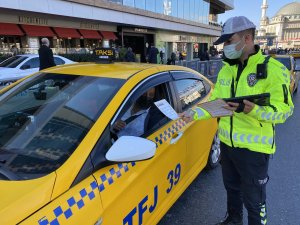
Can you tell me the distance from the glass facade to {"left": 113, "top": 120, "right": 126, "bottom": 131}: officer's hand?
63.8ft

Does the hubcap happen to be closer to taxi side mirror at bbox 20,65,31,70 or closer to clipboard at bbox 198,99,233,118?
clipboard at bbox 198,99,233,118

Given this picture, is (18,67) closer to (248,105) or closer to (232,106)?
(232,106)

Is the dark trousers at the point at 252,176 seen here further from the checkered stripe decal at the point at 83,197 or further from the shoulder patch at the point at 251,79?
the checkered stripe decal at the point at 83,197

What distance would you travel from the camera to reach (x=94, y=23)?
1991cm

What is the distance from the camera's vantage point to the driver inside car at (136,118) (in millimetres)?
1973

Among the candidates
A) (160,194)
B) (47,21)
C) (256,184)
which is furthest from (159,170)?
(47,21)

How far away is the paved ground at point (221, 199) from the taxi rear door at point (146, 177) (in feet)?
1.66

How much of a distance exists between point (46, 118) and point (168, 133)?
1.00 m

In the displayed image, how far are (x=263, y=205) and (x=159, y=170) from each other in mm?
884

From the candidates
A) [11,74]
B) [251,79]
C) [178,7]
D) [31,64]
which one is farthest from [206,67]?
[178,7]

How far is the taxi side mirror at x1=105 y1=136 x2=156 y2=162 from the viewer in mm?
1576

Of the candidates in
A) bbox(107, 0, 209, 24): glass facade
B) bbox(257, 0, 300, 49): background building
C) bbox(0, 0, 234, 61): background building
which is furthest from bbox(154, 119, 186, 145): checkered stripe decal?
bbox(257, 0, 300, 49): background building

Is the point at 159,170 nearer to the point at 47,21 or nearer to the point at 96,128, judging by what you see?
the point at 96,128

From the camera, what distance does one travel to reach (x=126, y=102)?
1.98 metres
